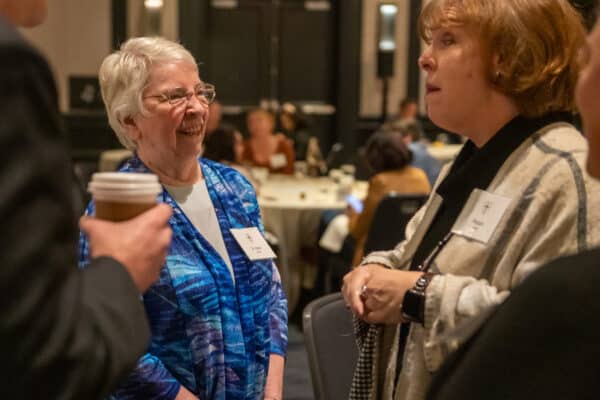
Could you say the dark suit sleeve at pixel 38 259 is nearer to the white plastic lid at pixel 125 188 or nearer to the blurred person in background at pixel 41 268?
the blurred person in background at pixel 41 268

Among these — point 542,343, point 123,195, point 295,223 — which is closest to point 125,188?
point 123,195

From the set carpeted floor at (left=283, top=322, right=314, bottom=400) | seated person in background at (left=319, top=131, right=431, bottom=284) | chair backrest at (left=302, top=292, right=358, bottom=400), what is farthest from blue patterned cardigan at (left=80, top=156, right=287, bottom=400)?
seated person in background at (left=319, top=131, right=431, bottom=284)

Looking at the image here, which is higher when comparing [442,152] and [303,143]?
[303,143]

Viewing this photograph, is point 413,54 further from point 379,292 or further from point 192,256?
point 379,292

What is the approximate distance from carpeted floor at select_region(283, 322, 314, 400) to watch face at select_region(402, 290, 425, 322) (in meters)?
3.25

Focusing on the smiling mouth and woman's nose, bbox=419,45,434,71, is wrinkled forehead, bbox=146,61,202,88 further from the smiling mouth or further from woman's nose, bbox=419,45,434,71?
woman's nose, bbox=419,45,434,71

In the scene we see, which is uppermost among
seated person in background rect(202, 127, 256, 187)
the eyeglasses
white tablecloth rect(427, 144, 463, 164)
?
the eyeglasses

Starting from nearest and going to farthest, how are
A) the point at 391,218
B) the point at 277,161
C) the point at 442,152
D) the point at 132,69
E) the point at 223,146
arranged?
the point at 132,69 → the point at 391,218 → the point at 223,146 → the point at 277,161 → the point at 442,152

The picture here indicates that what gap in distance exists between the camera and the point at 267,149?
25.8ft

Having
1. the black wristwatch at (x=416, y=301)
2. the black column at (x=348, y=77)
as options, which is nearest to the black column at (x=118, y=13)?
the black column at (x=348, y=77)

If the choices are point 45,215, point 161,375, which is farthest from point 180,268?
point 45,215

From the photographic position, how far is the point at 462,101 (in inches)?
71.4

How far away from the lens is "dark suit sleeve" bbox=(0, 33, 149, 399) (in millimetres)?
917

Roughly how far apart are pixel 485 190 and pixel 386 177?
3711 millimetres
